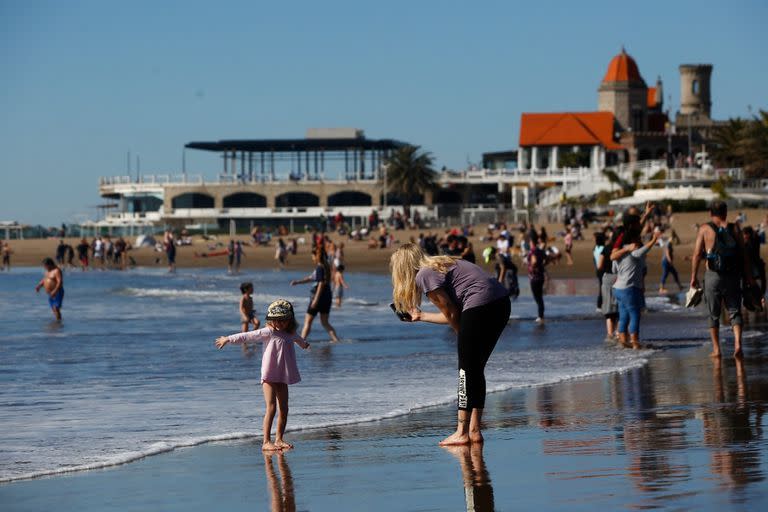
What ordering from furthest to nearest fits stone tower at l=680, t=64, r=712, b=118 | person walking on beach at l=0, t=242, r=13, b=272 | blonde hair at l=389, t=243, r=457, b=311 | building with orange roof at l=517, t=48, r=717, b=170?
1. stone tower at l=680, t=64, r=712, b=118
2. building with orange roof at l=517, t=48, r=717, b=170
3. person walking on beach at l=0, t=242, r=13, b=272
4. blonde hair at l=389, t=243, r=457, b=311

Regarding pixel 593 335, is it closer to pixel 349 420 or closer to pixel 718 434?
pixel 349 420

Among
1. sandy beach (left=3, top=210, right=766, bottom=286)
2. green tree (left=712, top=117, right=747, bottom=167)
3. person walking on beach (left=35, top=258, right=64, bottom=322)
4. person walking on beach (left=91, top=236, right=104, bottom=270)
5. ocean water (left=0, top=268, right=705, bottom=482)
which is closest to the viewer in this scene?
ocean water (left=0, top=268, right=705, bottom=482)

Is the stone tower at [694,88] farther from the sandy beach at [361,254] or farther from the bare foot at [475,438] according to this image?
the bare foot at [475,438]

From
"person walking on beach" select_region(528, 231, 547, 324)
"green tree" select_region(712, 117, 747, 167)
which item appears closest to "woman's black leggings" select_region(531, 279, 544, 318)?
"person walking on beach" select_region(528, 231, 547, 324)

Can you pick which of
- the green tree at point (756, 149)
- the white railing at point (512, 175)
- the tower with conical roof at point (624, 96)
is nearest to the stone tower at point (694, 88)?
the tower with conical roof at point (624, 96)

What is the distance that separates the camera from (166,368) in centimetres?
1490

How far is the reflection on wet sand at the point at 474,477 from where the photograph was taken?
242 inches

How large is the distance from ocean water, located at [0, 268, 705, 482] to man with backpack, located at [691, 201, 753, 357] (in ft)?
3.98

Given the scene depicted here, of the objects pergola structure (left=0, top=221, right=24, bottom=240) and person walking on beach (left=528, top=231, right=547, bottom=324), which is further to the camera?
pergola structure (left=0, top=221, right=24, bottom=240)

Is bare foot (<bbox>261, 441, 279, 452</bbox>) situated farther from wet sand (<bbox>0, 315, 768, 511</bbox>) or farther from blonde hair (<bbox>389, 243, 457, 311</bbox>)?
blonde hair (<bbox>389, 243, 457, 311</bbox>)

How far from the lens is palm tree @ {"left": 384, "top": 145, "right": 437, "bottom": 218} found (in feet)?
293

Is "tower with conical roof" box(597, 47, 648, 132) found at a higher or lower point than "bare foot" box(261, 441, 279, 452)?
higher

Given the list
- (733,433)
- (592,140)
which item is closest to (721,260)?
(733,433)

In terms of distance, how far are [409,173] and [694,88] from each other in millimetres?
60119
